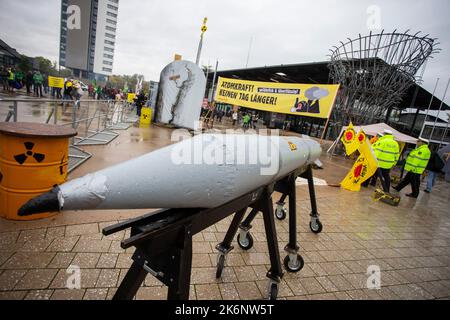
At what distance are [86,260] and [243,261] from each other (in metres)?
1.68

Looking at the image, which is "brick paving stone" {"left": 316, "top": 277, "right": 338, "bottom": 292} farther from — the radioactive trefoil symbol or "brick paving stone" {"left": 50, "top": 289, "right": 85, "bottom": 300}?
the radioactive trefoil symbol

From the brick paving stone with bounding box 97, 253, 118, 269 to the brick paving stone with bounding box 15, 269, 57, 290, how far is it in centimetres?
37

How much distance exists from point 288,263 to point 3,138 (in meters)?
3.41

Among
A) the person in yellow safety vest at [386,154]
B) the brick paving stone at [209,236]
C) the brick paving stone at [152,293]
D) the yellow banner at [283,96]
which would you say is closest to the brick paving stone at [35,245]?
the brick paving stone at [152,293]

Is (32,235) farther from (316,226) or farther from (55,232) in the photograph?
(316,226)

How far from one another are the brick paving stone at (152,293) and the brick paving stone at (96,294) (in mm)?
267

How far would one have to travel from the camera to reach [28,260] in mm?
2109

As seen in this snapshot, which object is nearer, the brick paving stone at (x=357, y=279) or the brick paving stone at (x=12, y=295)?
the brick paving stone at (x=12, y=295)

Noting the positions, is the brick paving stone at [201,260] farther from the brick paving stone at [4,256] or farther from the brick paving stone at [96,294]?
the brick paving stone at [4,256]

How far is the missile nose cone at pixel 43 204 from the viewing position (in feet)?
2.72

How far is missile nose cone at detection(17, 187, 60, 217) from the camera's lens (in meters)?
0.83

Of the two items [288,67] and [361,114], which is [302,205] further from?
[288,67]

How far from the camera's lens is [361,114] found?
1375cm

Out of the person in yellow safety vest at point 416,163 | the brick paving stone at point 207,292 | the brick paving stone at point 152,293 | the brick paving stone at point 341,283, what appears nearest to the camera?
the brick paving stone at point 152,293
